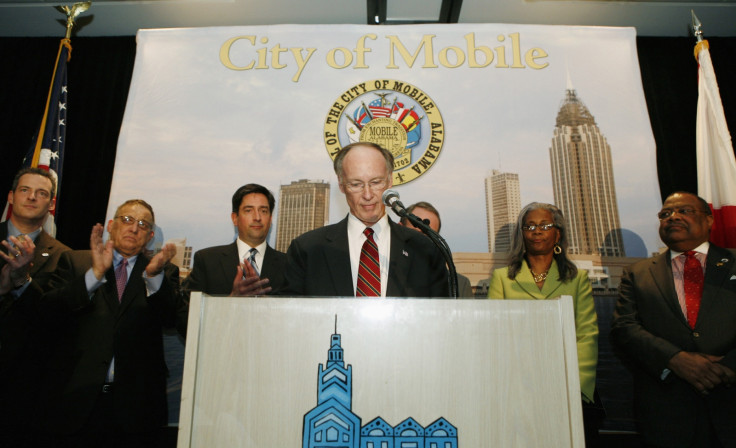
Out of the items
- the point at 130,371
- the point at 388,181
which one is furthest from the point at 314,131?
the point at 130,371

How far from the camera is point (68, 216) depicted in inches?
146

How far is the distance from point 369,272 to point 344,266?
11 cm

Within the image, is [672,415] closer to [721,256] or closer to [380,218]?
[721,256]

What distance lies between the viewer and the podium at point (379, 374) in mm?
1026

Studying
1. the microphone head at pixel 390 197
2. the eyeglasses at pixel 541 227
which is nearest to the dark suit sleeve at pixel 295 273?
the microphone head at pixel 390 197

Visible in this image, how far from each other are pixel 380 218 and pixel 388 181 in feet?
0.48

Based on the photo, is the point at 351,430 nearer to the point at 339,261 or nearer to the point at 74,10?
the point at 339,261

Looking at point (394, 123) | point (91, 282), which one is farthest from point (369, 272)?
point (394, 123)

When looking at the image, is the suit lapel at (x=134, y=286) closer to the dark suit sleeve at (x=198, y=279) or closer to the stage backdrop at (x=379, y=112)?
the dark suit sleeve at (x=198, y=279)

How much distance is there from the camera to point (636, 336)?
7.20 ft

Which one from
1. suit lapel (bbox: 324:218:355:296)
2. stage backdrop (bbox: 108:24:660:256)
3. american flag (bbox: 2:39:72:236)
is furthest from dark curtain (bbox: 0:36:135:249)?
suit lapel (bbox: 324:218:355:296)

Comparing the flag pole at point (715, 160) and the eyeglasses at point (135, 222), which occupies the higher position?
the flag pole at point (715, 160)

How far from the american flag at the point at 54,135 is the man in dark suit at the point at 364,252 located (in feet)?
7.72

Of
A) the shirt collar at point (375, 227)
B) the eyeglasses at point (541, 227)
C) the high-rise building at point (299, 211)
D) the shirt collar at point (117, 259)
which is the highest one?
the high-rise building at point (299, 211)
